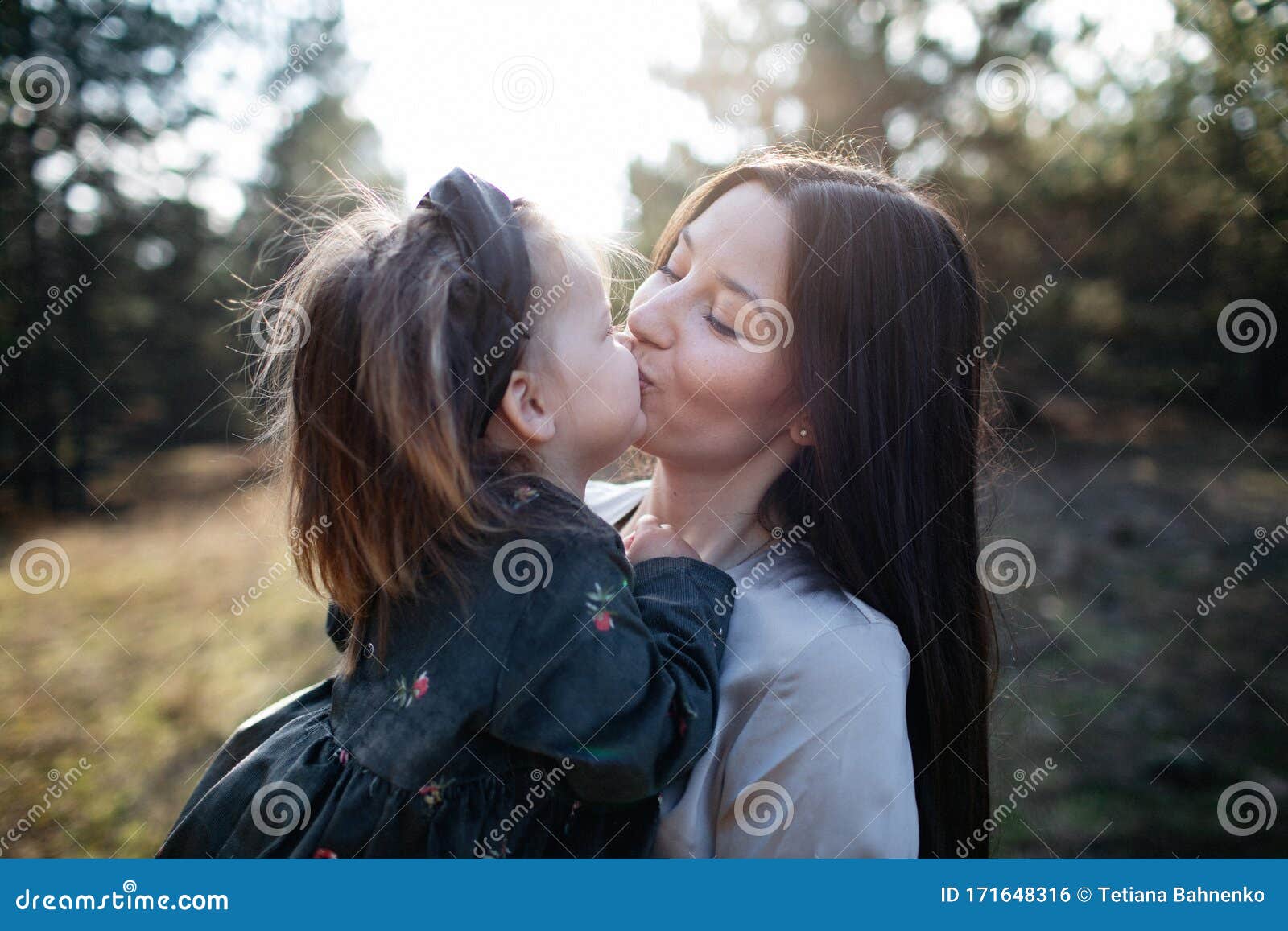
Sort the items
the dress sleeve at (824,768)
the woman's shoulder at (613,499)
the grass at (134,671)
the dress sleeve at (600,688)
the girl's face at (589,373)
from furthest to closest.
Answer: the grass at (134,671), the woman's shoulder at (613,499), the girl's face at (589,373), the dress sleeve at (824,768), the dress sleeve at (600,688)

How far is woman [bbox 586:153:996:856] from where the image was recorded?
190 centimetres

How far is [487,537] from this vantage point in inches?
60.3

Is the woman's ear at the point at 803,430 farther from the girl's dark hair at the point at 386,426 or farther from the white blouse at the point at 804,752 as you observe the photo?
the girl's dark hair at the point at 386,426

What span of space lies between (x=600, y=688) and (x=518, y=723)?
152 millimetres

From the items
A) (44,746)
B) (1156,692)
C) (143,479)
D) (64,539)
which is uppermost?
(1156,692)

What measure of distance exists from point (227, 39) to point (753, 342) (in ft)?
29.4

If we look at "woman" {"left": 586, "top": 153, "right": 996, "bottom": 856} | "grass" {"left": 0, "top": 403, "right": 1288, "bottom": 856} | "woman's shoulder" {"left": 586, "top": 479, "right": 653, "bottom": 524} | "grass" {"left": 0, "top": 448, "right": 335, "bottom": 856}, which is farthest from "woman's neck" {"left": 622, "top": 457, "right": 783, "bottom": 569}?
"grass" {"left": 0, "top": 448, "right": 335, "bottom": 856}

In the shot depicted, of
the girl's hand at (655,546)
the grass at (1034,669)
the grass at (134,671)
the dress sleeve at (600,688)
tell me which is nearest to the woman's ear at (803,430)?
the girl's hand at (655,546)

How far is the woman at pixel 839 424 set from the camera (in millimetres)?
1899

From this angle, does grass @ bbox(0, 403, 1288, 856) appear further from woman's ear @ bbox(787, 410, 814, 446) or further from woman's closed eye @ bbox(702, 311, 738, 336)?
woman's closed eye @ bbox(702, 311, 738, 336)

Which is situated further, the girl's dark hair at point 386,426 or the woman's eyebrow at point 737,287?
the woman's eyebrow at point 737,287

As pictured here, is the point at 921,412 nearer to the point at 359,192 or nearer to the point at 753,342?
the point at 753,342

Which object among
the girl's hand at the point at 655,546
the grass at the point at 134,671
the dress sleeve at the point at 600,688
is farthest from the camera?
the grass at the point at 134,671

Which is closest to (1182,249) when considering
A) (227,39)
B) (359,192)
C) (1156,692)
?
(1156,692)
